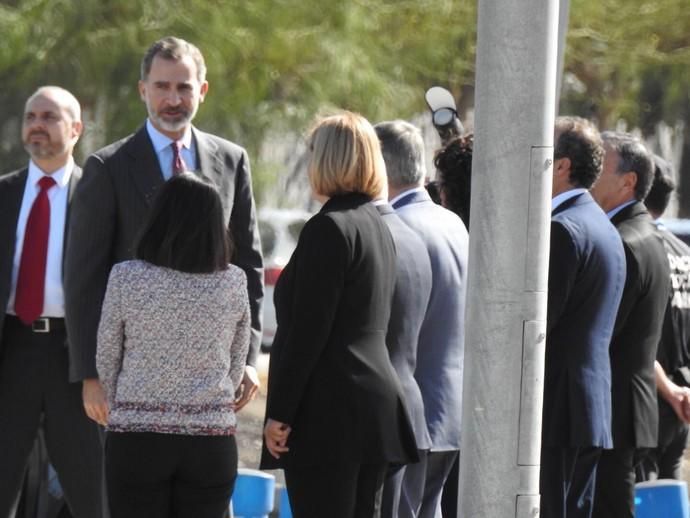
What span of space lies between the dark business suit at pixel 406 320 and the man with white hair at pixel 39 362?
141 centimetres

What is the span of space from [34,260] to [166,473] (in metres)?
1.55

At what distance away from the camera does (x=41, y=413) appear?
6.35m

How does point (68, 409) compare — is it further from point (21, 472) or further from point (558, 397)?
point (558, 397)

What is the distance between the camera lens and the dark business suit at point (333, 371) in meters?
5.12

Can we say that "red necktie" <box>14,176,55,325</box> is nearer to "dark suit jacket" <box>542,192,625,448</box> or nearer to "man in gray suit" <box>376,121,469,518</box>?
"man in gray suit" <box>376,121,469,518</box>

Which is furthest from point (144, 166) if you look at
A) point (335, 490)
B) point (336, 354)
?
point (335, 490)

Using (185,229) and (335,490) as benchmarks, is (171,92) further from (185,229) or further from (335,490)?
(335,490)

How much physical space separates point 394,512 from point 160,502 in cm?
93

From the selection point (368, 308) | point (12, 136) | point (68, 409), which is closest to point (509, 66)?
point (368, 308)

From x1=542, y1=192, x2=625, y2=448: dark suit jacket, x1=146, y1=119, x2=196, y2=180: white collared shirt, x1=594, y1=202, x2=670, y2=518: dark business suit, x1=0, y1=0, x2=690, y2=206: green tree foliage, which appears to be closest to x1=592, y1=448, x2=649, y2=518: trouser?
x1=594, y1=202, x2=670, y2=518: dark business suit

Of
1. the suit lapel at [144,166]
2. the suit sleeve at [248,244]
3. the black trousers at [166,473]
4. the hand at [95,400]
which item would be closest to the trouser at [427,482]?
the suit sleeve at [248,244]

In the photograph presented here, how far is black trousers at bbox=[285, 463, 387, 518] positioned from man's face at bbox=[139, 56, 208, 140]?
155 centimetres

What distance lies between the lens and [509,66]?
14.6 ft

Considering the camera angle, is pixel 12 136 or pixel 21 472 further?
pixel 12 136
